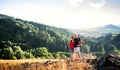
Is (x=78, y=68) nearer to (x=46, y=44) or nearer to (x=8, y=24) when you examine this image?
(x=46, y=44)

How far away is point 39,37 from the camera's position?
163000mm

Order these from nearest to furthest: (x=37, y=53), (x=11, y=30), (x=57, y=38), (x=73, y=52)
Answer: (x=73, y=52), (x=37, y=53), (x=11, y=30), (x=57, y=38)

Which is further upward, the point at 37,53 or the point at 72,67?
the point at 72,67

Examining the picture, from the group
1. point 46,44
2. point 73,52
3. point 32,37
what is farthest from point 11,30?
point 73,52

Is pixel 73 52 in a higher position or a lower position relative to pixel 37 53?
higher

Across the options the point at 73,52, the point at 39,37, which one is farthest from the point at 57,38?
the point at 73,52

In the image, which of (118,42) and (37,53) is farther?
(118,42)

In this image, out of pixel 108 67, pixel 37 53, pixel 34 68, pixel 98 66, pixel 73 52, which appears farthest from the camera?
pixel 37 53

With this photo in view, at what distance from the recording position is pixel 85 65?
1494 centimetres

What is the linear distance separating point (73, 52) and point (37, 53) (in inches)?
3110

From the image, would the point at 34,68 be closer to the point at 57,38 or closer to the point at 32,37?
the point at 32,37

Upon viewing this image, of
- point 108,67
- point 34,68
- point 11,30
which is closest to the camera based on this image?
point 108,67

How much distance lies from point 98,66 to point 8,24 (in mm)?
174449

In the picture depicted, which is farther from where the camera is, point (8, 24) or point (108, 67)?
point (8, 24)
